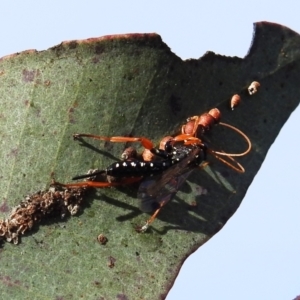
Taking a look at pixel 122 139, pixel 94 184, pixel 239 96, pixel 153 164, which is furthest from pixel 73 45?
pixel 239 96

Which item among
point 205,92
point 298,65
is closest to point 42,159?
point 205,92

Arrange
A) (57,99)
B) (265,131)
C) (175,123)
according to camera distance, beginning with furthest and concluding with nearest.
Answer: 1. (265,131)
2. (175,123)
3. (57,99)

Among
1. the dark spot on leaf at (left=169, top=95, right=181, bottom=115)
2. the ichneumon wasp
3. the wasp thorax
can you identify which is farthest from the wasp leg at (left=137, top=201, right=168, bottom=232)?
the wasp thorax

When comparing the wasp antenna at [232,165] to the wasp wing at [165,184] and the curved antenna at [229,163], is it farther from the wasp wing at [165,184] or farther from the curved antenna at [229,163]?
the wasp wing at [165,184]

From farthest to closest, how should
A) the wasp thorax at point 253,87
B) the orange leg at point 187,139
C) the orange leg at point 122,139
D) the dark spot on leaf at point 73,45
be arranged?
1. the wasp thorax at point 253,87
2. the orange leg at point 187,139
3. the orange leg at point 122,139
4. the dark spot on leaf at point 73,45

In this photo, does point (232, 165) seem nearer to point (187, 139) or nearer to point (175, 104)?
point (187, 139)

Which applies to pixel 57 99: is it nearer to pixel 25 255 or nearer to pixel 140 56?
pixel 140 56

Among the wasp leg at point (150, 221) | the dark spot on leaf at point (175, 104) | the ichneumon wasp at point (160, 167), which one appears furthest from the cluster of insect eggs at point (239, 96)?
the wasp leg at point (150, 221)
